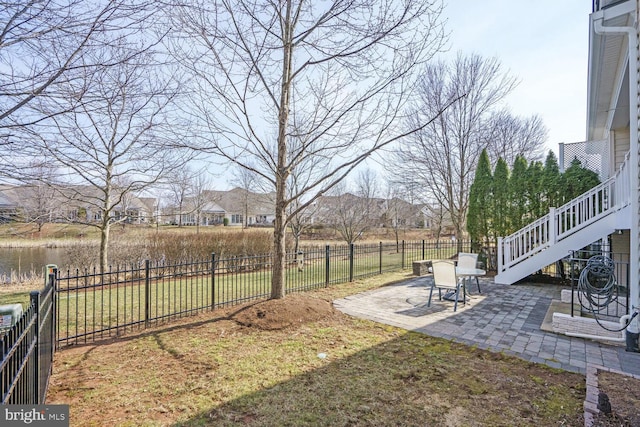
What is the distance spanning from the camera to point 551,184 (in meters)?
9.68

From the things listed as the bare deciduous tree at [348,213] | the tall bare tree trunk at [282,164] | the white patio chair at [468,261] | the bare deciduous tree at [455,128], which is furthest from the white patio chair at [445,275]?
the bare deciduous tree at [348,213]

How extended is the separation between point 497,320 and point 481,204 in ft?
22.1

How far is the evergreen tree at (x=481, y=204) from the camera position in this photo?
444 inches

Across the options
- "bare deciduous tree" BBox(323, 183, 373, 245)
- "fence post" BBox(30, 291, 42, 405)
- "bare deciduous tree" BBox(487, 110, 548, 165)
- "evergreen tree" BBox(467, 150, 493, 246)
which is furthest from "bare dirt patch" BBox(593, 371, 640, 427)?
"bare deciduous tree" BBox(487, 110, 548, 165)

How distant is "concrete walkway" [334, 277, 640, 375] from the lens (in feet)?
13.5

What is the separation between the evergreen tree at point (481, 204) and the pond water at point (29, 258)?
55.9 ft

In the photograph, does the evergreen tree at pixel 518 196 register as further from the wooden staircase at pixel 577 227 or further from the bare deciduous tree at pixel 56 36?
the bare deciduous tree at pixel 56 36

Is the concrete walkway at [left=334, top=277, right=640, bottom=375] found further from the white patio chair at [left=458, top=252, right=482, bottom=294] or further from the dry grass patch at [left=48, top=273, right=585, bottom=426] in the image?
the white patio chair at [left=458, top=252, right=482, bottom=294]

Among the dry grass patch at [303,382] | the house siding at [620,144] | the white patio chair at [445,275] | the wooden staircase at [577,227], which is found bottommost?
the dry grass patch at [303,382]

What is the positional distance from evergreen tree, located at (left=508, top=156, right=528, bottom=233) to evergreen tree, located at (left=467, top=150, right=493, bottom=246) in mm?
736

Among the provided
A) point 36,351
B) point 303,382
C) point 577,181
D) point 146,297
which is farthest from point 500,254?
point 36,351

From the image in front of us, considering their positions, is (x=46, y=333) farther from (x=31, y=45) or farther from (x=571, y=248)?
(x=571, y=248)

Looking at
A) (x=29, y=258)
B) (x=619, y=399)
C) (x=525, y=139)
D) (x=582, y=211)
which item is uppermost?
(x=525, y=139)

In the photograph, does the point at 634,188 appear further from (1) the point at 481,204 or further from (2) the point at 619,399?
(1) the point at 481,204
